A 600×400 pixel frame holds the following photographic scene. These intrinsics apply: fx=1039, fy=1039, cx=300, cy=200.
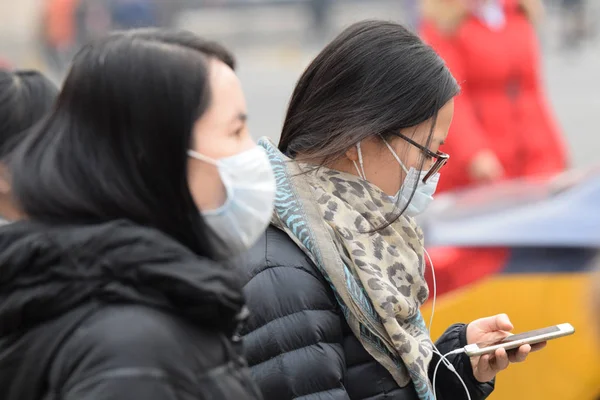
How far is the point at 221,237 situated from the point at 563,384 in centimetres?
234

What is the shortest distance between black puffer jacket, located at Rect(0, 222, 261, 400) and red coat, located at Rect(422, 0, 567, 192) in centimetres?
358

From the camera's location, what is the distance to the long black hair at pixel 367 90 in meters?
2.26

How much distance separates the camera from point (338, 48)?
2305 millimetres

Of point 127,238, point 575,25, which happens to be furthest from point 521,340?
point 575,25

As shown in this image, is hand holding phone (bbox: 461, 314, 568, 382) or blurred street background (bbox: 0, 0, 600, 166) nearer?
hand holding phone (bbox: 461, 314, 568, 382)

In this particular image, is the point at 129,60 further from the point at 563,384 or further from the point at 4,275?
the point at 563,384

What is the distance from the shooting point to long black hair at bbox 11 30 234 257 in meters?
1.56

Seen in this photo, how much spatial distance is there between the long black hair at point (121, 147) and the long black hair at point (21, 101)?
1.35m

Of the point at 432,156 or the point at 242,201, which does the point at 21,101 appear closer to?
the point at 432,156

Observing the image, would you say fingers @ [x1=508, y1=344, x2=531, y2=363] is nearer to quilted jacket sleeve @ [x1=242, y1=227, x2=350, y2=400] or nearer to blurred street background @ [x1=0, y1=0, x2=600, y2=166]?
quilted jacket sleeve @ [x1=242, y1=227, x2=350, y2=400]

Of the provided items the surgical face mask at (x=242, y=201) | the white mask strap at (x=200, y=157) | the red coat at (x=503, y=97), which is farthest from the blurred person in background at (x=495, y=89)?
the white mask strap at (x=200, y=157)

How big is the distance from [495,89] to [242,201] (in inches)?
139

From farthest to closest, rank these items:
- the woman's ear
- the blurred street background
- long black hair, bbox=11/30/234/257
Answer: the blurred street background → the woman's ear → long black hair, bbox=11/30/234/257

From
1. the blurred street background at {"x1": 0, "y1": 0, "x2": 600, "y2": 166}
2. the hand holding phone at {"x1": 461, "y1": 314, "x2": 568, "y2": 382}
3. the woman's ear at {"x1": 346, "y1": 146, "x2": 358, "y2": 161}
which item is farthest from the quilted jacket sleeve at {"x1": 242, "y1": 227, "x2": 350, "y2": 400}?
the blurred street background at {"x1": 0, "y1": 0, "x2": 600, "y2": 166}
